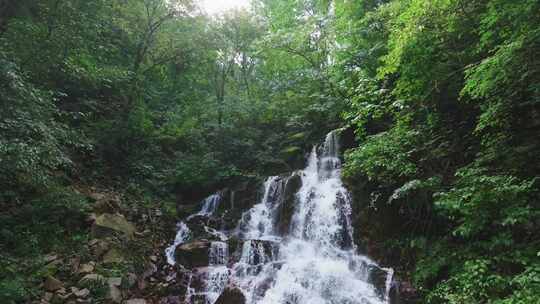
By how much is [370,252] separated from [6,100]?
783 cm

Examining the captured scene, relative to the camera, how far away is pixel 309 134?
13.2 m

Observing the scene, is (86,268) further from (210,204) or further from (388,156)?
(388,156)

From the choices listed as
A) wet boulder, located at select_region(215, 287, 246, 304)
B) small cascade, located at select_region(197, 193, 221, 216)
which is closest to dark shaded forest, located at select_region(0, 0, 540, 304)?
small cascade, located at select_region(197, 193, 221, 216)

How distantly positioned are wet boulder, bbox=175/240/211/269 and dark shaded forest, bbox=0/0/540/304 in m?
0.76

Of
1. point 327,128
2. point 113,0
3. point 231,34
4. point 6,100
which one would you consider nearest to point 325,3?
point 231,34

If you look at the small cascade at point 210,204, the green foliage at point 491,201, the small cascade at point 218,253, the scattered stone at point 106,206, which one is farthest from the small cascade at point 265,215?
the green foliage at point 491,201

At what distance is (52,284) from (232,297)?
3.28 m

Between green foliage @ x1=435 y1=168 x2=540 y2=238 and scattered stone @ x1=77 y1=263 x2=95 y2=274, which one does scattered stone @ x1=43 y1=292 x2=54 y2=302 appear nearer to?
scattered stone @ x1=77 y1=263 x2=95 y2=274

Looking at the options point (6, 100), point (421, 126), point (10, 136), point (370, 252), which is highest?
point (421, 126)

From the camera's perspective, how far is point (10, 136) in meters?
5.39

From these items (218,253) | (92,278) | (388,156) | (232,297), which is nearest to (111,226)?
(92,278)

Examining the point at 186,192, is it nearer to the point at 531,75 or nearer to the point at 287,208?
the point at 287,208

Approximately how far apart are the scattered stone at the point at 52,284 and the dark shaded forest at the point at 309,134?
0.13 ft

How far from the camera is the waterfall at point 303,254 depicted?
6711mm
